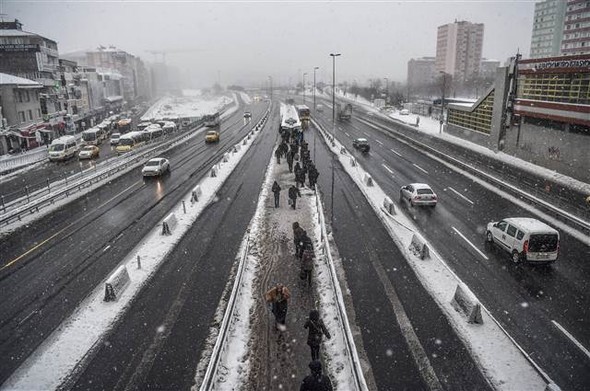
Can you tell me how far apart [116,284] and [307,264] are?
22.3ft

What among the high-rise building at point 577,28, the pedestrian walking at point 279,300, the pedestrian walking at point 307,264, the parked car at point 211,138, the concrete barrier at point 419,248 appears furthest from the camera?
the high-rise building at point 577,28

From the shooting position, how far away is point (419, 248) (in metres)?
17.9

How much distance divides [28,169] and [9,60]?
1259 inches

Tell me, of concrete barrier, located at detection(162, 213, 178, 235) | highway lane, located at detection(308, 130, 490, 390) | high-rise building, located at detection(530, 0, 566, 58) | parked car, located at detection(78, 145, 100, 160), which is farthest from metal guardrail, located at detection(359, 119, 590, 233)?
high-rise building, located at detection(530, 0, 566, 58)

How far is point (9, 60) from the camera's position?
6241 cm

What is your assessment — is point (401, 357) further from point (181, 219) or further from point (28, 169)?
point (28, 169)

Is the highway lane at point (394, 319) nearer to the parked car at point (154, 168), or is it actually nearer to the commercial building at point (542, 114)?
the parked car at point (154, 168)

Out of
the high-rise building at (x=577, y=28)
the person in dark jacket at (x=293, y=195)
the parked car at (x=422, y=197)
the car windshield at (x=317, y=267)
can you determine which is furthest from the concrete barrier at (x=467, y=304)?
the high-rise building at (x=577, y=28)

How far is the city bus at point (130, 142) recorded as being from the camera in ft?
154

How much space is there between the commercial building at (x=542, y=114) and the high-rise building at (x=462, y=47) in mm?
158437

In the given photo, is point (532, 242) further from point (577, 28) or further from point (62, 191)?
point (577, 28)

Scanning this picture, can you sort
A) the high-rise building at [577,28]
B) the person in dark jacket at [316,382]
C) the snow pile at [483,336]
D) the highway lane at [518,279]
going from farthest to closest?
the high-rise building at [577,28] < the highway lane at [518,279] < the snow pile at [483,336] < the person in dark jacket at [316,382]

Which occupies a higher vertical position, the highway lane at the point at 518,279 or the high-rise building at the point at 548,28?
the high-rise building at the point at 548,28

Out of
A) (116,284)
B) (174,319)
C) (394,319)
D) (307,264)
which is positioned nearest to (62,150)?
(116,284)
